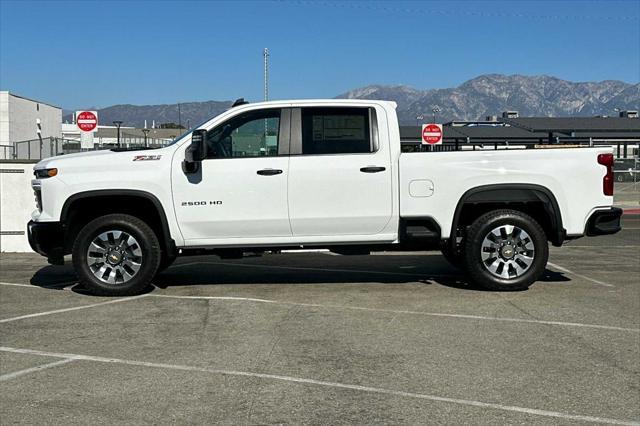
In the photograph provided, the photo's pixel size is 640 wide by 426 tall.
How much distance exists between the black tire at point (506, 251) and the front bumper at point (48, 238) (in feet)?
15.3

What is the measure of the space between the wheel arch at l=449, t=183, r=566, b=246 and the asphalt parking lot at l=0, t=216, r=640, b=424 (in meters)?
0.80

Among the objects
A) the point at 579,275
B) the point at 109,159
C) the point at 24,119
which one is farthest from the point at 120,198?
→ the point at 24,119

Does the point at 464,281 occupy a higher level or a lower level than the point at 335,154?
lower

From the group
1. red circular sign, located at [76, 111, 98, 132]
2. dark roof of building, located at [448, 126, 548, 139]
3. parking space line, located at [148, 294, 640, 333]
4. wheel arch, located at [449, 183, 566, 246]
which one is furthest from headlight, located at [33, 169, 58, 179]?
dark roof of building, located at [448, 126, 548, 139]

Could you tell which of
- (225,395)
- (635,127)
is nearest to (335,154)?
(225,395)

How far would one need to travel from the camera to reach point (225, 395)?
15.8 ft

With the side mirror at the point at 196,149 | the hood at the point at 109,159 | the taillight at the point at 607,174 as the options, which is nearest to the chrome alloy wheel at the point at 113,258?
the hood at the point at 109,159

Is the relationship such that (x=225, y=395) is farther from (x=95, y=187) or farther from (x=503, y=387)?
(x=95, y=187)

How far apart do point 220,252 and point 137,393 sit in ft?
11.7

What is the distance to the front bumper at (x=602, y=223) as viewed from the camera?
826 centimetres

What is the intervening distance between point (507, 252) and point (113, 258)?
4.52 m

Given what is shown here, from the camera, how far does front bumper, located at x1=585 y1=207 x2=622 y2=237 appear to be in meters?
8.26

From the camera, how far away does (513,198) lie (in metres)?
8.21

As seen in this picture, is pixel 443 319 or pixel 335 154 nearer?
pixel 443 319
